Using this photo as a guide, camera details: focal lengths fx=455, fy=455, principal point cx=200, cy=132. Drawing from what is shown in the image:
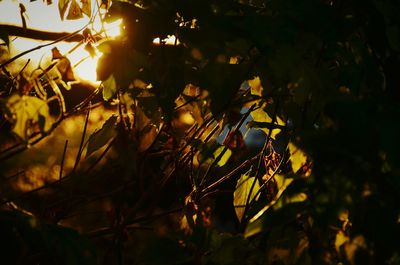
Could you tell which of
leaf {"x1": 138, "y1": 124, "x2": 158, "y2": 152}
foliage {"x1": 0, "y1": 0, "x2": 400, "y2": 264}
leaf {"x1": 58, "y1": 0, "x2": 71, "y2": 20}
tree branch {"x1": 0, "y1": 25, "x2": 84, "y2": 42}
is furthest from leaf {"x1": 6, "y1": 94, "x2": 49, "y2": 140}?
tree branch {"x1": 0, "y1": 25, "x2": 84, "y2": 42}

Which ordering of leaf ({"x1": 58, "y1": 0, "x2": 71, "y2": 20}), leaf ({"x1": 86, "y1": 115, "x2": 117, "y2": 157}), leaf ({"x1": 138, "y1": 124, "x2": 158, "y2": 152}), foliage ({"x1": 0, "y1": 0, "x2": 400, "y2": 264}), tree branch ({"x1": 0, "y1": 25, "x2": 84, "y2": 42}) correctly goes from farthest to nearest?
1. tree branch ({"x1": 0, "y1": 25, "x2": 84, "y2": 42})
2. leaf ({"x1": 58, "y1": 0, "x2": 71, "y2": 20})
3. leaf ({"x1": 138, "y1": 124, "x2": 158, "y2": 152})
4. leaf ({"x1": 86, "y1": 115, "x2": 117, "y2": 157})
5. foliage ({"x1": 0, "y1": 0, "x2": 400, "y2": 264})

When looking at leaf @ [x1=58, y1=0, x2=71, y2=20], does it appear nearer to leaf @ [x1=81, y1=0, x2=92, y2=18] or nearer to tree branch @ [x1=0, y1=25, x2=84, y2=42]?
leaf @ [x1=81, y1=0, x2=92, y2=18]

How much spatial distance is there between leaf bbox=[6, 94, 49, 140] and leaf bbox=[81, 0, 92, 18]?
2.58 feet

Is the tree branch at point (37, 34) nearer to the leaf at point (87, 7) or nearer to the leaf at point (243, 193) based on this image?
the leaf at point (87, 7)

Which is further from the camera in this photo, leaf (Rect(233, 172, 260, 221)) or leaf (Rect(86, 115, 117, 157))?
leaf (Rect(233, 172, 260, 221))

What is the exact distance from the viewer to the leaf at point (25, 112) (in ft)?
2.83

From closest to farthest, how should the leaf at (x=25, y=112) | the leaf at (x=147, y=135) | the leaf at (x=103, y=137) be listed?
the leaf at (x=25, y=112), the leaf at (x=103, y=137), the leaf at (x=147, y=135)

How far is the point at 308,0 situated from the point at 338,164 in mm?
320

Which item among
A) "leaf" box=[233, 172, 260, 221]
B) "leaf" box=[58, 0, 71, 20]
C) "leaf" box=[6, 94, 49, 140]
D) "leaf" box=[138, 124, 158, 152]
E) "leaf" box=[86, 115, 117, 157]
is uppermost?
"leaf" box=[58, 0, 71, 20]

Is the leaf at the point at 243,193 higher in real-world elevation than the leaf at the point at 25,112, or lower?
lower

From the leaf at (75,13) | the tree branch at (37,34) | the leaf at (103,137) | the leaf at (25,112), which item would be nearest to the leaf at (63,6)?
the leaf at (75,13)

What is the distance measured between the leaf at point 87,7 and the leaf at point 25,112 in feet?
2.58

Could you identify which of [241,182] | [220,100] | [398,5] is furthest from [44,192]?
[398,5]

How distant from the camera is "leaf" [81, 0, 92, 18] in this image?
1.59 meters
